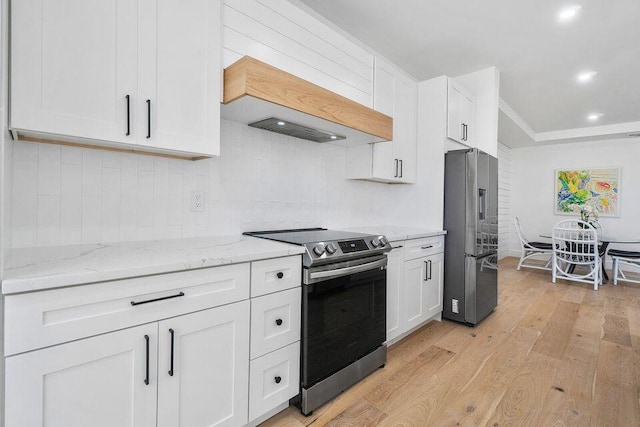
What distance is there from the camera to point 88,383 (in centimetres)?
107

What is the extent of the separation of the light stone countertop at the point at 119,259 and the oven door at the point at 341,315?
27 centimetres

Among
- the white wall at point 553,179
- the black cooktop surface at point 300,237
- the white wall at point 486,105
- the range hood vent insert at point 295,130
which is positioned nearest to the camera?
the black cooktop surface at point 300,237

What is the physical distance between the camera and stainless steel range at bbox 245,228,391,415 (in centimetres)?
171

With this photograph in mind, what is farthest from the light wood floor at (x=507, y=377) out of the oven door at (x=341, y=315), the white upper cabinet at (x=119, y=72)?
the white upper cabinet at (x=119, y=72)

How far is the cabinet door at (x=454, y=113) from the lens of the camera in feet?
10.2

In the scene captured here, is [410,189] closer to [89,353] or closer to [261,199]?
[261,199]

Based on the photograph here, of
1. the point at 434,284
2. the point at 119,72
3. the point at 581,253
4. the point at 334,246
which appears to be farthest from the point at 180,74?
the point at 581,253

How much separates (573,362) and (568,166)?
18.1 feet

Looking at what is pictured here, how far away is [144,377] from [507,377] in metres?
2.20

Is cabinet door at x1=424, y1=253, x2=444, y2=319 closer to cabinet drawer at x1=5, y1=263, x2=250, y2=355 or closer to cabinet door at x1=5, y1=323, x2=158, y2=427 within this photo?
cabinet drawer at x1=5, y1=263, x2=250, y2=355

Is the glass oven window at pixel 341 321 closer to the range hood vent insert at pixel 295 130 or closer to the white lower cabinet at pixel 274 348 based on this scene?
the white lower cabinet at pixel 274 348

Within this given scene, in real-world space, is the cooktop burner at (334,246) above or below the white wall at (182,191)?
below

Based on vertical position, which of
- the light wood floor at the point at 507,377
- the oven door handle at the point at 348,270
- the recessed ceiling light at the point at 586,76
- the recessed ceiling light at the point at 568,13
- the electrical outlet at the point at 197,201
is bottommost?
the light wood floor at the point at 507,377

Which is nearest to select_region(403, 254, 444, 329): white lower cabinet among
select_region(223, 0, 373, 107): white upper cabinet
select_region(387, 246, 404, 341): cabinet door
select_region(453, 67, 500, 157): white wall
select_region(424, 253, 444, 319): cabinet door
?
select_region(424, 253, 444, 319): cabinet door
